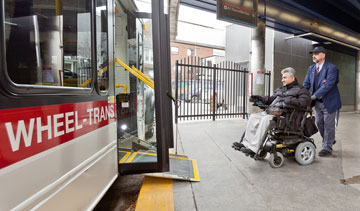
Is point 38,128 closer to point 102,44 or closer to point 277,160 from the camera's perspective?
point 102,44

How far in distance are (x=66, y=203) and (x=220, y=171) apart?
6.59ft

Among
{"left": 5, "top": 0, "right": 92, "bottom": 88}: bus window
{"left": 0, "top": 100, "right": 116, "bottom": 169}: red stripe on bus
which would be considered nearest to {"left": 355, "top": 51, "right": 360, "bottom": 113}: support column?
{"left": 5, "top": 0, "right": 92, "bottom": 88}: bus window

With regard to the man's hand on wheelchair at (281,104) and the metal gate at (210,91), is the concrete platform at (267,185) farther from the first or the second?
the metal gate at (210,91)

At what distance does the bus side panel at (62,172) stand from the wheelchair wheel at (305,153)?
262cm

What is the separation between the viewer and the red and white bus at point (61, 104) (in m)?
0.90

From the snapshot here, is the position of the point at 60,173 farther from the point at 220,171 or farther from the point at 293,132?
the point at 293,132

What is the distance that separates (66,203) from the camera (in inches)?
48.9

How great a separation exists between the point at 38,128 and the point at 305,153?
339cm

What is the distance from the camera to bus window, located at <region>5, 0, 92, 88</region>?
3.14 ft

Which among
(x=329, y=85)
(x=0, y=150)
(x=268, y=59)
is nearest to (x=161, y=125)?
(x=0, y=150)

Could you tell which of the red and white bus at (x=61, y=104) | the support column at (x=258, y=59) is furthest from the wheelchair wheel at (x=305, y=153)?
the support column at (x=258, y=59)

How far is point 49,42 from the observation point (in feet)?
3.98

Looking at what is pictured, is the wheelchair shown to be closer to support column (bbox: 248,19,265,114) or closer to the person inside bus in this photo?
the person inside bus

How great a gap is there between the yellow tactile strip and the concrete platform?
0.08 m
